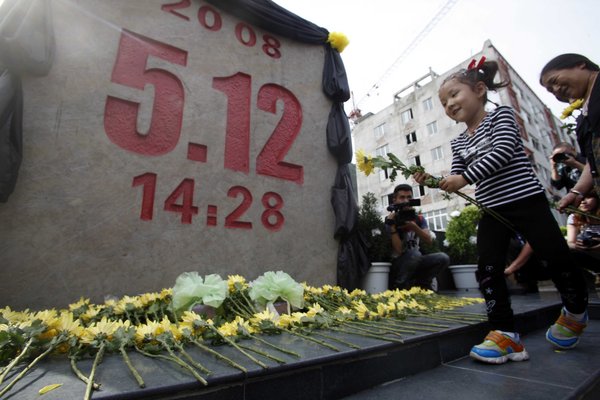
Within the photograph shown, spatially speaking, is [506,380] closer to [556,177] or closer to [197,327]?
[197,327]

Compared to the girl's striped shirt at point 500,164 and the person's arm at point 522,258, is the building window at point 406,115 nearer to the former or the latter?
the person's arm at point 522,258

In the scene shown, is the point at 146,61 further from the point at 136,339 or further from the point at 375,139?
the point at 375,139

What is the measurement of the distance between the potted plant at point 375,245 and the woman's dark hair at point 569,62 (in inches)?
92.2

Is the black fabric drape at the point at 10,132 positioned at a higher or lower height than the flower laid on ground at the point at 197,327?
higher

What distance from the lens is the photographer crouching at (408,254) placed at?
141 inches

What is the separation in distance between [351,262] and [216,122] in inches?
78.8

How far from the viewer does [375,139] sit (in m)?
24.2

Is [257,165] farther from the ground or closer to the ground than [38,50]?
closer to the ground

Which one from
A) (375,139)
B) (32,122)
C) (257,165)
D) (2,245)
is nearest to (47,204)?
(2,245)

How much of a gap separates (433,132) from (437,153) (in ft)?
4.97

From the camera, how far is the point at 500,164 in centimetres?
148

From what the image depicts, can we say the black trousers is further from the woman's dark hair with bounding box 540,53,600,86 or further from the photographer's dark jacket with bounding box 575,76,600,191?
the woman's dark hair with bounding box 540,53,600,86

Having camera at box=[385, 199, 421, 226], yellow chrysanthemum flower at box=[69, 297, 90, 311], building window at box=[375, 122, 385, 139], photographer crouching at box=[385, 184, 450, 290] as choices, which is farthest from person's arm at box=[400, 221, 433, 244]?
building window at box=[375, 122, 385, 139]

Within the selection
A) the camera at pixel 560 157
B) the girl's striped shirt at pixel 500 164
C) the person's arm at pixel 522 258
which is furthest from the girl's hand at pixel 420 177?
the person's arm at pixel 522 258
